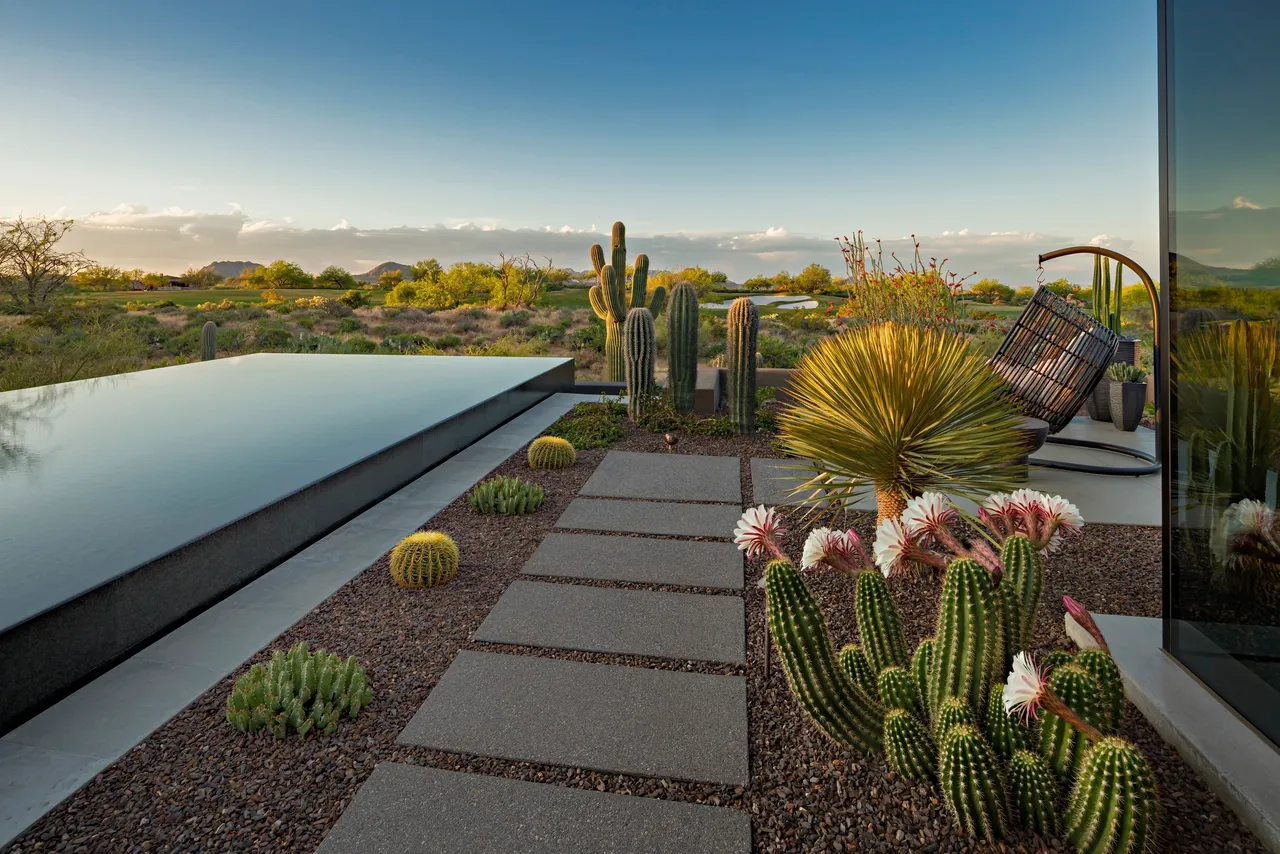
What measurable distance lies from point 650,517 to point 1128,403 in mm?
5440

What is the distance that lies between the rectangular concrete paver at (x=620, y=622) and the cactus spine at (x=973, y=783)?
1030 millimetres

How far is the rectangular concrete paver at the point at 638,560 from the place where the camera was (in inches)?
138

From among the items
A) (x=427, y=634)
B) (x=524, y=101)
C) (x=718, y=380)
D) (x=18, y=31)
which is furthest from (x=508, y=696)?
(x=18, y=31)

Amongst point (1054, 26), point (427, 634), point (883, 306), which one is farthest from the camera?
point (1054, 26)

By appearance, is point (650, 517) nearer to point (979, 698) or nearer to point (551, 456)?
point (551, 456)

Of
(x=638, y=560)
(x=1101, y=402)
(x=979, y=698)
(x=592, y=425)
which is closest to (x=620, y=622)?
(x=638, y=560)

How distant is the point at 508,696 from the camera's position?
248 centimetres

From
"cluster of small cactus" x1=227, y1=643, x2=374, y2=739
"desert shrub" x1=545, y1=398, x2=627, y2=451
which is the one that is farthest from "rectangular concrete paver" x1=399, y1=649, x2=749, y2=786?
"desert shrub" x1=545, y1=398, x2=627, y2=451

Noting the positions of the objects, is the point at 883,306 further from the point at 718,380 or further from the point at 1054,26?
the point at 1054,26

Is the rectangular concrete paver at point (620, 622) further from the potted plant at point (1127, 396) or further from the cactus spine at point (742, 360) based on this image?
the potted plant at point (1127, 396)

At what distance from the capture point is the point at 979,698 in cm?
189

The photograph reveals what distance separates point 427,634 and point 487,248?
→ 22.5m

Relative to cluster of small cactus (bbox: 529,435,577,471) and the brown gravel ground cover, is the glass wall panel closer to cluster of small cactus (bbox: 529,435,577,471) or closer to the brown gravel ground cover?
the brown gravel ground cover

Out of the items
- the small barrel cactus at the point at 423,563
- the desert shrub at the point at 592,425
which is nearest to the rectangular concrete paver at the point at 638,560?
the small barrel cactus at the point at 423,563
